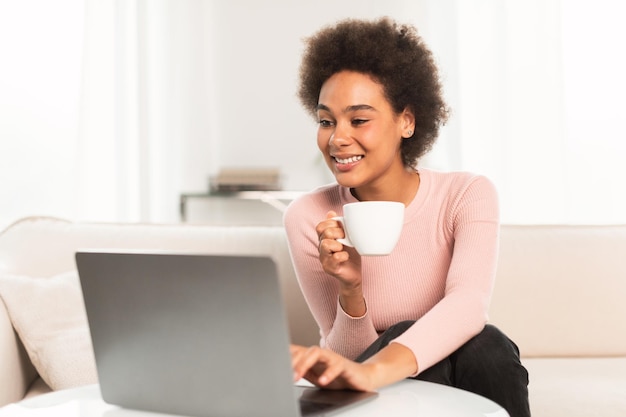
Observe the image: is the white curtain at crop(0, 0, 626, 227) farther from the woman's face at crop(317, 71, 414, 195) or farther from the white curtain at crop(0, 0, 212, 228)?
the woman's face at crop(317, 71, 414, 195)

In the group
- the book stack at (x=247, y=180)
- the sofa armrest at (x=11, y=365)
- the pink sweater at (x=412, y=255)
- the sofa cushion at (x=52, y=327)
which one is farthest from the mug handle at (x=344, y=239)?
the book stack at (x=247, y=180)

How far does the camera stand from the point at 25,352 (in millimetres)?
1867

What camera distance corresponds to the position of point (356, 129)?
161 centimetres

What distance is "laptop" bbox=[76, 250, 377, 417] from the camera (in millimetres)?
867

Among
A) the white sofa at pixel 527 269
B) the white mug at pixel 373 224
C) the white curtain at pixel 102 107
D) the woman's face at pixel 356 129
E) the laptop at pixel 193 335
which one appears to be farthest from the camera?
the white curtain at pixel 102 107

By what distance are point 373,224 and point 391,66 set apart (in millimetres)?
597

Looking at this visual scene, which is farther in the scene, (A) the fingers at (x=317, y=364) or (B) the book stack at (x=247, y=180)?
(B) the book stack at (x=247, y=180)

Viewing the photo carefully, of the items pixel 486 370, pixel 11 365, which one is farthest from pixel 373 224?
pixel 11 365

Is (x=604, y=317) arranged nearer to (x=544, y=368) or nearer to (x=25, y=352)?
(x=544, y=368)

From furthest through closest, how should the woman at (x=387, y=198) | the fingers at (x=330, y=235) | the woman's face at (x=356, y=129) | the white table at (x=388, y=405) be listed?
1. the woman's face at (x=356, y=129)
2. the woman at (x=387, y=198)
3. the fingers at (x=330, y=235)
4. the white table at (x=388, y=405)

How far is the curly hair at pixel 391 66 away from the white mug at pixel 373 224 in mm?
546

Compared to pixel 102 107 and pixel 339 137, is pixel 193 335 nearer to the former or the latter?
pixel 339 137

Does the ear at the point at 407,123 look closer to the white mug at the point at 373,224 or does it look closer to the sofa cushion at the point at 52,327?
the white mug at the point at 373,224

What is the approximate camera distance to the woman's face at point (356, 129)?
1.60 meters
